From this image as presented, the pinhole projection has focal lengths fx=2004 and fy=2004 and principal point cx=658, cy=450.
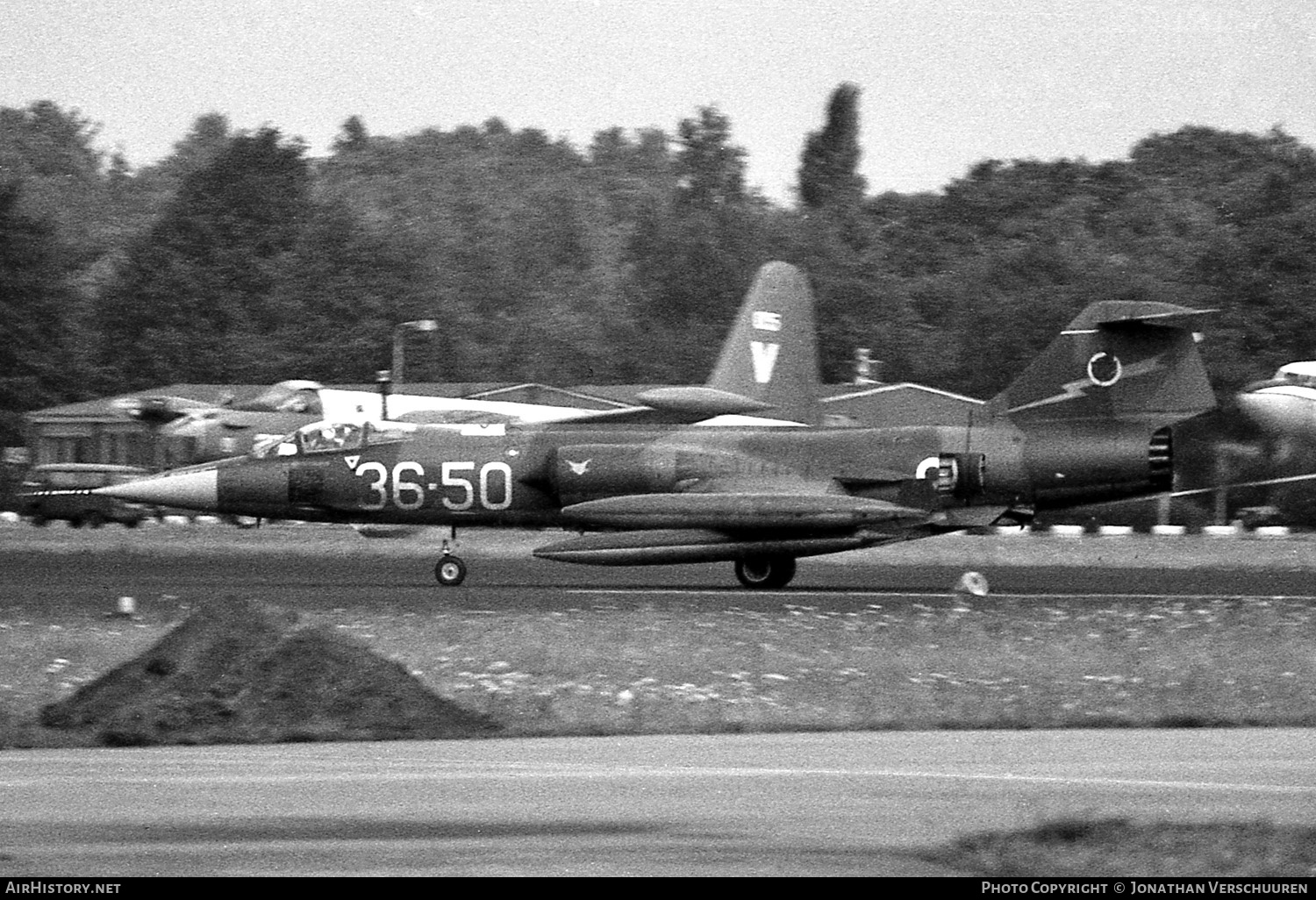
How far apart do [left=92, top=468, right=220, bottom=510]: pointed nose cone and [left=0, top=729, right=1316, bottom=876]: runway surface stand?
1504 centimetres

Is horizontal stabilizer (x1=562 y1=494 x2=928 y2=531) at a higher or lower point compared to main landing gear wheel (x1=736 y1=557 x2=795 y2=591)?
higher

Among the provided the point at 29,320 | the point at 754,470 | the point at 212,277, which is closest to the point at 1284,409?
the point at 754,470

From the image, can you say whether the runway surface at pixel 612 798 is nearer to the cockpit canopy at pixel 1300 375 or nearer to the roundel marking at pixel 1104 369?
the roundel marking at pixel 1104 369

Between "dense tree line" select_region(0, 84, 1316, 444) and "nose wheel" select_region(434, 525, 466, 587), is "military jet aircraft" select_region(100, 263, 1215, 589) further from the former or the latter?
"dense tree line" select_region(0, 84, 1316, 444)

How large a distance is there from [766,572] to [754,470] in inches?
53.8

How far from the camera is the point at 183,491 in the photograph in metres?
27.8

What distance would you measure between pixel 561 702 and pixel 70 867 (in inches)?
277

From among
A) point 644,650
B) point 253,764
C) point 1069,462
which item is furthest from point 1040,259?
point 253,764

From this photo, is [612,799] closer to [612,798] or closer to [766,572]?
[612,798]

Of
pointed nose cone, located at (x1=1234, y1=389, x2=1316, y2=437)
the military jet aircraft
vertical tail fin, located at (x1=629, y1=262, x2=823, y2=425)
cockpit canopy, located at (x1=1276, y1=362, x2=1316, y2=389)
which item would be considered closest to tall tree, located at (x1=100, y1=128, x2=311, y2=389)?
cockpit canopy, located at (x1=1276, y1=362, x2=1316, y2=389)

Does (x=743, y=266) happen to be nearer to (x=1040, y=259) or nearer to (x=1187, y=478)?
A: (x=1040, y=259)

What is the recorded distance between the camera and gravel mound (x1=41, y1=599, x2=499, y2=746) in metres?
13.7

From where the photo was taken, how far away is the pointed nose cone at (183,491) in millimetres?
27734
